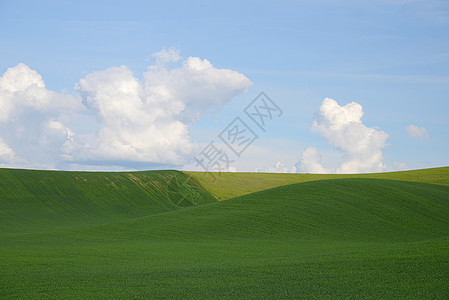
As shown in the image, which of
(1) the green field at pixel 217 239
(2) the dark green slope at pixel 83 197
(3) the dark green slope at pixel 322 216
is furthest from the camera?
(2) the dark green slope at pixel 83 197

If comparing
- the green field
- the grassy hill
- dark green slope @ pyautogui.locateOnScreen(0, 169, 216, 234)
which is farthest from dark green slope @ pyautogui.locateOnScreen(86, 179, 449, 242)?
the grassy hill

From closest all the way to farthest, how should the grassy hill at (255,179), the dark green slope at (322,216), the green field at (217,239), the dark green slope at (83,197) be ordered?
the green field at (217,239)
the dark green slope at (322,216)
the dark green slope at (83,197)
the grassy hill at (255,179)

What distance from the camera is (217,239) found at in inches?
1142

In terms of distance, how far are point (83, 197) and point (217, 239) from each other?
28.2m

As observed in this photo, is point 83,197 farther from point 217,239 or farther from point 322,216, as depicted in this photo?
point 322,216

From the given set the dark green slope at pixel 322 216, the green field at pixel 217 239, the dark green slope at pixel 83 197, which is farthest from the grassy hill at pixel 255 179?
the dark green slope at pixel 322 216

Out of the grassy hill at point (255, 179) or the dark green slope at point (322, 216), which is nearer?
the dark green slope at point (322, 216)

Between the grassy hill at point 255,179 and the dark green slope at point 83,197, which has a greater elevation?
the grassy hill at point 255,179

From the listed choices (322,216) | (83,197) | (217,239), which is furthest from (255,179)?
(217,239)

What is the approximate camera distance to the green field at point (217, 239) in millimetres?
13406

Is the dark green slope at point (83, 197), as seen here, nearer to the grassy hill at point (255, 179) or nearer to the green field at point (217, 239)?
the green field at point (217, 239)

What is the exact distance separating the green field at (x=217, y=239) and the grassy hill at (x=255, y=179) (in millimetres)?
644

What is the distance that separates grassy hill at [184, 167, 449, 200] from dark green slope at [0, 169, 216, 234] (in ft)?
11.2

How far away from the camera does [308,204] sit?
36.8 m
